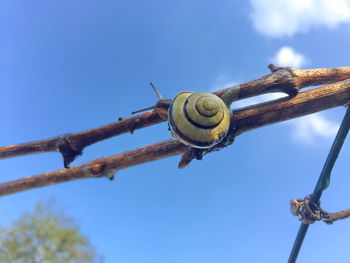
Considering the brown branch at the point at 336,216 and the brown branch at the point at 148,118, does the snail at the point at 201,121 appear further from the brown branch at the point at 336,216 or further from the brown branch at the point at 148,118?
the brown branch at the point at 336,216

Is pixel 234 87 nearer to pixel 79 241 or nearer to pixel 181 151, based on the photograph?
pixel 181 151

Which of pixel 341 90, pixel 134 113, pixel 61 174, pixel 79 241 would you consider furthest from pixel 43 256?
pixel 341 90

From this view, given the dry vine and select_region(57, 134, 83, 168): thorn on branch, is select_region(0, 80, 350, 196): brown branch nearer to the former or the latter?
the dry vine

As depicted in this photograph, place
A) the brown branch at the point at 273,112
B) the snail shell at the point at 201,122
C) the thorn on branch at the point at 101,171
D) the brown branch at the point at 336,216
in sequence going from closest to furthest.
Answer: the snail shell at the point at 201,122 < the brown branch at the point at 273,112 < the brown branch at the point at 336,216 < the thorn on branch at the point at 101,171

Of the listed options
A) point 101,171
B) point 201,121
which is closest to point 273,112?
point 201,121

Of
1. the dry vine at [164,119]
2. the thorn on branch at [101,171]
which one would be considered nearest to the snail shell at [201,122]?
the dry vine at [164,119]

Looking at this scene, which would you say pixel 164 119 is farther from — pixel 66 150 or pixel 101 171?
pixel 66 150

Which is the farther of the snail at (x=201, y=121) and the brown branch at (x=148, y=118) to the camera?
the brown branch at (x=148, y=118)

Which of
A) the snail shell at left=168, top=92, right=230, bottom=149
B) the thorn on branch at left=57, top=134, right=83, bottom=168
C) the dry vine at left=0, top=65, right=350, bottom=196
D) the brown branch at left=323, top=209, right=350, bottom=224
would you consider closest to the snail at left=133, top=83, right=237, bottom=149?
the snail shell at left=168, top=92, right=230, bottom=149
